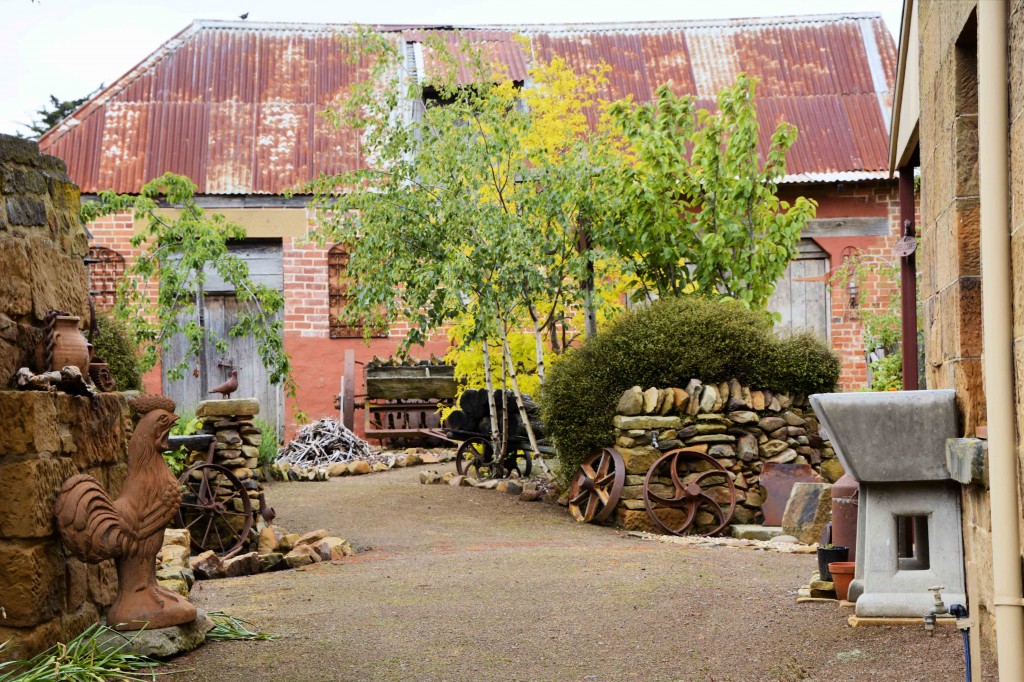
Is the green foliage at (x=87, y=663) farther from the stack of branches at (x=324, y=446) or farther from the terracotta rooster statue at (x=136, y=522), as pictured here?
the stack of branches at (x=324, y=446)

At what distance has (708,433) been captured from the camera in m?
9.46

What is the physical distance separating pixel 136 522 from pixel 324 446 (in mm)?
9605

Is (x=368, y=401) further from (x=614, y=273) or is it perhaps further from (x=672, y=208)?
(x=672, y=208)

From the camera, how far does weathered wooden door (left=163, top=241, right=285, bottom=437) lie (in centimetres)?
1566

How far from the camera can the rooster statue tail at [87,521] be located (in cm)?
416

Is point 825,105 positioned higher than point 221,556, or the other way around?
point 825,105

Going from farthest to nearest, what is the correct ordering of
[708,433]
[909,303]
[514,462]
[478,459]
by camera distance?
[478,459], [514,462], [708,433], [909,303]

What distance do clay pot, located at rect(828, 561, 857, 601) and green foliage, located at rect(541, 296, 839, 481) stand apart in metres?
4.31

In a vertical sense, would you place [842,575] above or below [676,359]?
Result: below

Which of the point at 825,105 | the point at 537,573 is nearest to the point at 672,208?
the point at 537,573

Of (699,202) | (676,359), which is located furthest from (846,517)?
(699,202)

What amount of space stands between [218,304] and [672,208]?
7765mm

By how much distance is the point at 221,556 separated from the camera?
7.92 meters

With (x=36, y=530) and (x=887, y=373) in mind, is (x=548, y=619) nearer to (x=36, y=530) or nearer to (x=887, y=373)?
(x=36, y=530)
